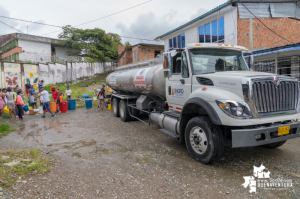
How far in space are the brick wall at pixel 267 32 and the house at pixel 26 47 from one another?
2471 centimetres

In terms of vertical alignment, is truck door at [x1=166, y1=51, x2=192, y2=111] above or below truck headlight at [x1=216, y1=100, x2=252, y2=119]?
above

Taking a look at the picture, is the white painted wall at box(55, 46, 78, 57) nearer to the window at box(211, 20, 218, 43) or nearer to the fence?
the fence

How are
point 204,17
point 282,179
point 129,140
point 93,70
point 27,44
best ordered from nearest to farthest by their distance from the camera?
point 282,179 → point 129,140 → point 204,17 → point 27,44 → point 93,70

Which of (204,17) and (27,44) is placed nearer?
(204,17)

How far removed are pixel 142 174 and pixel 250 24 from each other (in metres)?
12.0

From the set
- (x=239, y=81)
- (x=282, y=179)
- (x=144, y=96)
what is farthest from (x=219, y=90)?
(x=144, y=96)

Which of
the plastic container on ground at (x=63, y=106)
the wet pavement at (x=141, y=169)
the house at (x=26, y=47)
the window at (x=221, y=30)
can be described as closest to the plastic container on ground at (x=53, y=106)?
the plastic container on ground at (x=63, y=106)

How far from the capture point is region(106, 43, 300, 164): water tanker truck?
3.84 metres

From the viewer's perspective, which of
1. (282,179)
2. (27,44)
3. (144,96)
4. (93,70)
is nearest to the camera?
(282,179)

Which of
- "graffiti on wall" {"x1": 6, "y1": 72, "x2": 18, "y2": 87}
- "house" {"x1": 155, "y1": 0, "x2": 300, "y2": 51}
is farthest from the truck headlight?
"graffiti on wall" {"x1": 6, "y1": 72, "x2": 18, "y2": 87}

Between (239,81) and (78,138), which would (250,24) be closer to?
(239,81)

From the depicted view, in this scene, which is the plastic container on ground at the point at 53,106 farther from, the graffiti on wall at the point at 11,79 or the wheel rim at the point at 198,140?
the graffiti on wall at the point at 11,79

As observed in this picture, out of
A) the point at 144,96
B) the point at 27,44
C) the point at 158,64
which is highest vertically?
the point at 27,44

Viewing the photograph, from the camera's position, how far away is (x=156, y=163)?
181 inches
